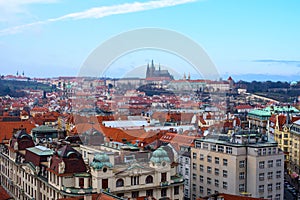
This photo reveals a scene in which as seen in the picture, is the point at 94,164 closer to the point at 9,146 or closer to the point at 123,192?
the point at 123,192

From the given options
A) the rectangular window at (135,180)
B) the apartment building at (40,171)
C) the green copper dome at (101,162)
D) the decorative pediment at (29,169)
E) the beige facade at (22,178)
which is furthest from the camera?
the decorative pediment at (29,169)

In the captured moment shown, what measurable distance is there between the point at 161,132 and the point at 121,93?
70.1 metres

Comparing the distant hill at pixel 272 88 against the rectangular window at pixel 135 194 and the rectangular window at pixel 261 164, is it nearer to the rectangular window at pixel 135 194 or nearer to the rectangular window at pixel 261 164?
the rectangular window at pixel 261 164

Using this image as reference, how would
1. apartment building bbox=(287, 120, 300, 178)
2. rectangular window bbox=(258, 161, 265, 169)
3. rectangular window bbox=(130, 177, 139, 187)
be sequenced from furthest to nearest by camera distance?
apartment building bbox=(287, 120, 300, 178) < rectangular window bbox=(258, 161, 265, 169) < rectangular window bbox=(130, 177, 139, 187)

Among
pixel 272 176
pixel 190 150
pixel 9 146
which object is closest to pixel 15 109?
pixel 9 146

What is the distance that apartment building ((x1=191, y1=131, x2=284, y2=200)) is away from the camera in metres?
32.1

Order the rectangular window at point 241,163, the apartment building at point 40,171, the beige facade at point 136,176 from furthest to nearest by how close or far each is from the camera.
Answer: the rectangular window at point 241,163
the apartment building at point 40,171
the beige facade at point 136,176

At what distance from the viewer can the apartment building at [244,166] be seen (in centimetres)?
3206

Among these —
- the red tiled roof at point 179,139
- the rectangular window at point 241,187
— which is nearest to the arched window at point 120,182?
the rectangular window at point 241,187

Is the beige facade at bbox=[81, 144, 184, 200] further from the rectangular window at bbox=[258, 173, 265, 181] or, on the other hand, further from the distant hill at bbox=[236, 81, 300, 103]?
the distant hill at bbox=[236, 81, 300, 103]

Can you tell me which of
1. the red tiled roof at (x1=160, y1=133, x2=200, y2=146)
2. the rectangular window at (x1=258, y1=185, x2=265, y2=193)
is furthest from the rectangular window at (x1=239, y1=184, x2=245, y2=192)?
the red tiled roof at (x1=160, y1=133, x2=200, y2=146)

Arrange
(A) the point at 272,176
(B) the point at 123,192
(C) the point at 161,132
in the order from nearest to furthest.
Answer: (B) the point at 123,192
(A) the point at 272,176
(C) the point at 161,132

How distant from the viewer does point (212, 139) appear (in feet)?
115

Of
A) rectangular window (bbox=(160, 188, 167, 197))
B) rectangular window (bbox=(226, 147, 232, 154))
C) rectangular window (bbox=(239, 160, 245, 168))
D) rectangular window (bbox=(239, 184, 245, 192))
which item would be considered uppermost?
rectangular window (bbox=(226, 147, 232, 154))
